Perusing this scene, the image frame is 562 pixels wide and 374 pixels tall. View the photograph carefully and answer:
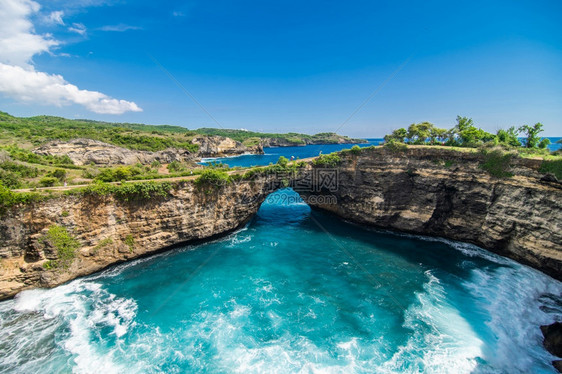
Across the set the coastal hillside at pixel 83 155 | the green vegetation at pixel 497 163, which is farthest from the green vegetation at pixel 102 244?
the green vegetation at pixel 497 163

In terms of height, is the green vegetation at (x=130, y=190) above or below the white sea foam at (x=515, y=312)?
above

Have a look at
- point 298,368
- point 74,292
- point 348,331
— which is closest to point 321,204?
point 348,331

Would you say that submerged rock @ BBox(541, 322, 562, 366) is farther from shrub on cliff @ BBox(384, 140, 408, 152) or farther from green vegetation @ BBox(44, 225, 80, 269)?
green vegetation @ BBox(44, 225, 80, 269)

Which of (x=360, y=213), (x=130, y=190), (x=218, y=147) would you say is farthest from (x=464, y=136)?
(x=218, y=147)

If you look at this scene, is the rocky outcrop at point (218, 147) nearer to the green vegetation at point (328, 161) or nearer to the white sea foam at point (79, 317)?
the green vegetation at point (328, 161)

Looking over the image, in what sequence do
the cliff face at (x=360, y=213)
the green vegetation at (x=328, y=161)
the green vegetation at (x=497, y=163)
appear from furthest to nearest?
the green vegetation at (x=328, y=161)
the green vegetation at (x=497, y=163)
the cliff face at (x=360, y=213)

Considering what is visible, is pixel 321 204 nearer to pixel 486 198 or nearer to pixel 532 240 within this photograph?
pixel 486 198
